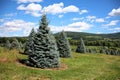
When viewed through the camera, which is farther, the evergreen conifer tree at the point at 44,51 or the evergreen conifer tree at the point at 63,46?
the evergreen conifer tree at the point at 63,46

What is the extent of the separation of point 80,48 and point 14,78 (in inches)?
1897

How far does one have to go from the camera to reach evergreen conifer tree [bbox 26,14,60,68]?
763 inches

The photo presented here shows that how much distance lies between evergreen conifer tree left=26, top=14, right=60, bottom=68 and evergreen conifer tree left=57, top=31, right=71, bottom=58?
13.5 m

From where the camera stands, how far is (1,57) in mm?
20875

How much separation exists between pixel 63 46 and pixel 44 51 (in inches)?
590

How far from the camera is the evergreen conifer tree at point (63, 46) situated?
3444 cm

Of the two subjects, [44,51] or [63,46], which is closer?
[44,51]

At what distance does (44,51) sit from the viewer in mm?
20172

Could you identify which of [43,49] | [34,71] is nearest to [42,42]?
[43,49]

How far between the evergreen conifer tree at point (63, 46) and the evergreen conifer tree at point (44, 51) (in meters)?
13.5

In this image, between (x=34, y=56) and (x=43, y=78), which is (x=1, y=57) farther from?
(x=43, y=78)

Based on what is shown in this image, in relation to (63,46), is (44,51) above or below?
above

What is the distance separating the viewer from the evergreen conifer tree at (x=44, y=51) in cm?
1939

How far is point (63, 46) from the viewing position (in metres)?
34.9
